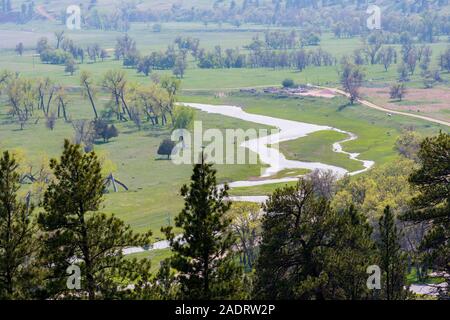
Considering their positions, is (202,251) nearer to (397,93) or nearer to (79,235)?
(79,235)

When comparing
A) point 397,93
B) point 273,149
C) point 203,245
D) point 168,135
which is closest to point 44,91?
point 168,135

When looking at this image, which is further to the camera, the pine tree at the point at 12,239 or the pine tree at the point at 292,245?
the pine tree at the point at 292,245

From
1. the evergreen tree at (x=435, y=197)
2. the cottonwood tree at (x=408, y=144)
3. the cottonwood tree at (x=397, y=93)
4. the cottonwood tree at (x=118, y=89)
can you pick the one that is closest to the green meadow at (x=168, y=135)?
the cottonwood tree at (x=408, y=144)

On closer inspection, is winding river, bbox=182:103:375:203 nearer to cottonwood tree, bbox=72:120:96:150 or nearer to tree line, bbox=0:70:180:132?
tree line, bbox=0:70:180:132

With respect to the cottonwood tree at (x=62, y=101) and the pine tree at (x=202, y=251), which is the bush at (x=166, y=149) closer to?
the cottonwood tree at (x=62, y=101)

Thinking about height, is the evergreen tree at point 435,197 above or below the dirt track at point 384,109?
above

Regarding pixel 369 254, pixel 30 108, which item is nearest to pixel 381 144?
→ pixel 30 108
